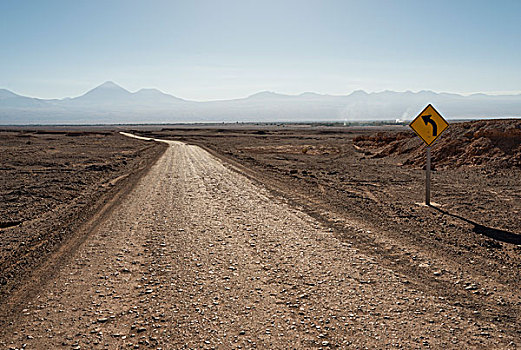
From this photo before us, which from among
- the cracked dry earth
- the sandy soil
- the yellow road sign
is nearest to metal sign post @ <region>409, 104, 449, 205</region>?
the yellow road sign

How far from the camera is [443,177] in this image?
1755cm

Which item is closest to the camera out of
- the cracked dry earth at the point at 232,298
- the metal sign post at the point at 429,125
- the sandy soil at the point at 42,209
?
the cracked dry earth at the point at 232,298

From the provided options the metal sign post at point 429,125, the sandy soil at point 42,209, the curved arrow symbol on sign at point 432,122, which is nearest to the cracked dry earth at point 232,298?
the sandy soil at point 42,209

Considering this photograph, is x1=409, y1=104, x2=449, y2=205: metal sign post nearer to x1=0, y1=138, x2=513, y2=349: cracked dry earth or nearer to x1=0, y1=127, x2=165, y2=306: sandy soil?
x1=0, y1=138, x2=513, y2=349: cracked dry earth

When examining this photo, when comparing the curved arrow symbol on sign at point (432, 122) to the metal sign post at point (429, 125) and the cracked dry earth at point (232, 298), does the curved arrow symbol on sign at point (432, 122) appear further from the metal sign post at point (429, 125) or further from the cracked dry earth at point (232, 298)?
the cracked dry earth at point (232, 298)

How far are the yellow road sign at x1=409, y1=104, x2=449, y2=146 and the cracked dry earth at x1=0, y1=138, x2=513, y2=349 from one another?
4.41 meters

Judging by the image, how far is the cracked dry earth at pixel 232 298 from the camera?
413cm

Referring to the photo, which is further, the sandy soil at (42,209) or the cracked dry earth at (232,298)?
the sandy soil at (42,209)

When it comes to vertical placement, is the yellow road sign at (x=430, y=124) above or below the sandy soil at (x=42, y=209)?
above

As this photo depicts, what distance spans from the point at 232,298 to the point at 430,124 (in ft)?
26.6

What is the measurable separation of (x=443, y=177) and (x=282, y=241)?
12659 mm

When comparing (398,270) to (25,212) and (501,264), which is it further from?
(25,212)

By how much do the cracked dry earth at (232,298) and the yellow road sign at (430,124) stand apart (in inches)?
174

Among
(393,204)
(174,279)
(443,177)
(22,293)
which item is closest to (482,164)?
(443,177)
